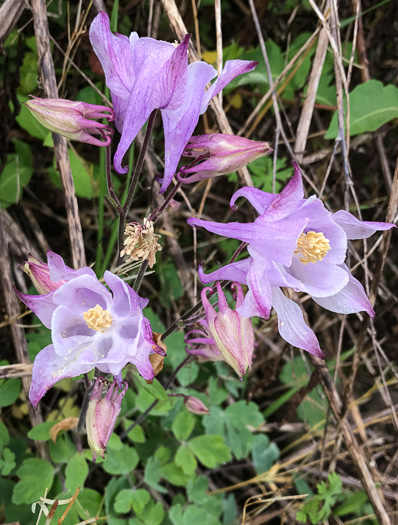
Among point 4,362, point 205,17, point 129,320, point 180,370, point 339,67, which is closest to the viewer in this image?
point 129,320

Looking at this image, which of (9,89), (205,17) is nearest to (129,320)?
(9,89)

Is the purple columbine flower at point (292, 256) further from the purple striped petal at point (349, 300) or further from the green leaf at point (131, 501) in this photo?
the green leaf at point (131, 501)

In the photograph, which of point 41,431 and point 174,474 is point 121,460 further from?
point 41,431

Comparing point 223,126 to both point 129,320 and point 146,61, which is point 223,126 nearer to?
point 146,61

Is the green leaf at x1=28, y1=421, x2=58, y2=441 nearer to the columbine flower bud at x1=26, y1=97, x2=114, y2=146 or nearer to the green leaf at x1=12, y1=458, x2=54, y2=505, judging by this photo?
the green leaf at x1=12, y1=458, x2=54, y2=505

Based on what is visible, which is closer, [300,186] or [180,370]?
[300,186]

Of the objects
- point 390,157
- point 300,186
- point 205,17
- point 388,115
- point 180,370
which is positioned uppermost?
point 205,17
